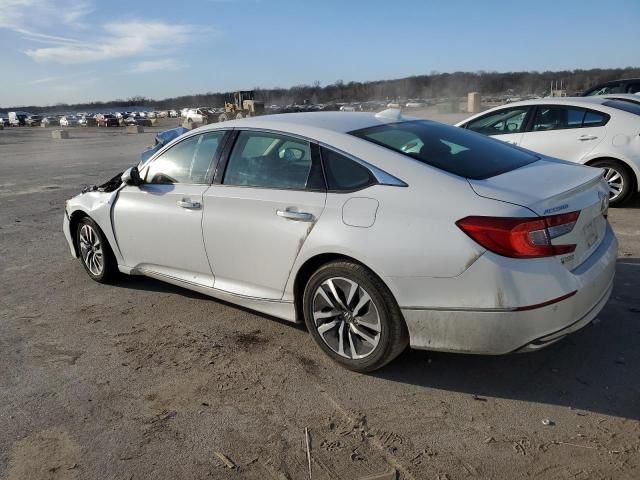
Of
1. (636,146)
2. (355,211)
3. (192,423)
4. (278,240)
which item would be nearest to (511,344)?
(355,211)

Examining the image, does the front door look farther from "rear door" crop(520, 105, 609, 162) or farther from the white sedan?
"rear door" crop(520, 105, 609, 162)

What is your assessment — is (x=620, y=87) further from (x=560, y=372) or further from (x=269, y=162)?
(x=269, y=162)

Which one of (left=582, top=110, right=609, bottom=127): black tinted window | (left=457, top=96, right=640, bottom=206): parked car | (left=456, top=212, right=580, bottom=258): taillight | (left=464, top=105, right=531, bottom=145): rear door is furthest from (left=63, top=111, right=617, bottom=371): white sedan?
(left=464, top=105, right=531, bottom=145): rear door

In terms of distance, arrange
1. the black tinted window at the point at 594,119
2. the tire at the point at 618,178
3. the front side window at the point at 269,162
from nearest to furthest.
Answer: the front side window at the point at 269,162, the tire at the point at 618,178, the black tinted window at the point at 594,119

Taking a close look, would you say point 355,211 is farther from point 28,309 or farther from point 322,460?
point 28,309

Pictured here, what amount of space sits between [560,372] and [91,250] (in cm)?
421

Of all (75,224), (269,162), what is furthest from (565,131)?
(75,224)

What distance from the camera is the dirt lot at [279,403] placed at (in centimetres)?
262

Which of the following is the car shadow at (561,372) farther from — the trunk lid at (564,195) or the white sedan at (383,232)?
the trunk lid at (564,195)

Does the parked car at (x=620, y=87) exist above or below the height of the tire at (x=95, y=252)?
above

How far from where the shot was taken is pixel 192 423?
118 inches

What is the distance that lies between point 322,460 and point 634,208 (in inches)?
264

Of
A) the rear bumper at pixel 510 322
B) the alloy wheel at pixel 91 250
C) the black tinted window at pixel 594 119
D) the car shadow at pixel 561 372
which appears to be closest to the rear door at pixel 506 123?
the black tinted window at pixel 594 119

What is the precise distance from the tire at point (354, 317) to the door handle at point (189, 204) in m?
1.15
